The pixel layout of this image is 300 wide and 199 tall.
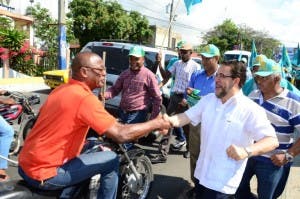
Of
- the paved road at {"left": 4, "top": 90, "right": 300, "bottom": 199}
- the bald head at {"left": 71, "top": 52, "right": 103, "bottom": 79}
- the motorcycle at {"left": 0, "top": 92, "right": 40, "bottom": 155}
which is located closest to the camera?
the bald head at {"left": 71, "top": 52, "right": 103, "bottom": 79}

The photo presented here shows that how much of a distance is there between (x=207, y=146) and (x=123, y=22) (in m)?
27.8

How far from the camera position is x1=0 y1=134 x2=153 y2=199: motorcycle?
9.36 ft

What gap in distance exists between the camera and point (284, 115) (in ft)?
11.3

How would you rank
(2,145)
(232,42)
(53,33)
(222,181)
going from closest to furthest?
(222,181) < (2,145) < (53,33) < (232,42)

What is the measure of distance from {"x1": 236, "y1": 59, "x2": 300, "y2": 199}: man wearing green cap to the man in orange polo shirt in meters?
1.22

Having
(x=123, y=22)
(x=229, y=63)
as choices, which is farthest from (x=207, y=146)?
(x=123, y=22)

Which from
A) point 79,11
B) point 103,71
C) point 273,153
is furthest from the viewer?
point 79,11

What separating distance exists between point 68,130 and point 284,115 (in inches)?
76.0

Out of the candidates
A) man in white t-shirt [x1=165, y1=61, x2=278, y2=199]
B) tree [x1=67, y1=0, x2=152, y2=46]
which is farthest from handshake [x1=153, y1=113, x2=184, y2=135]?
tree [x1=67, y1=0, x2=152, y2=46]

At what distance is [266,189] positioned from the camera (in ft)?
11.3

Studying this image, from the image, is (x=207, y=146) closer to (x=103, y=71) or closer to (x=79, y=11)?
(x=103, y=71)

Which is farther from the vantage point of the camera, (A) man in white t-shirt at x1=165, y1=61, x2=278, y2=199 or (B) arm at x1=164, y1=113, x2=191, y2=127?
(B) arm at x1=164, y1=113, x2=191, y2=127

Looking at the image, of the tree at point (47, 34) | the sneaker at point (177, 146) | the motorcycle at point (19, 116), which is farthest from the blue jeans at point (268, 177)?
the tree at point (47, 34)

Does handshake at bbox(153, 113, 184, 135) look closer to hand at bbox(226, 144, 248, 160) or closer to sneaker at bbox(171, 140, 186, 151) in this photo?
hand at bbox(226, 144, 248, 160)
